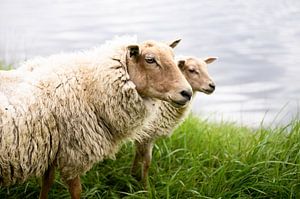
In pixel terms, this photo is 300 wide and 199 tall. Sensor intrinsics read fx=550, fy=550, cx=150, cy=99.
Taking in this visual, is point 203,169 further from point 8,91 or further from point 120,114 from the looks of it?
point 8,91

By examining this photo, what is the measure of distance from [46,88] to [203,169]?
2505mm

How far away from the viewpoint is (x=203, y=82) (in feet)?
22.3

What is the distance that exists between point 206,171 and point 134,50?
7.53ft

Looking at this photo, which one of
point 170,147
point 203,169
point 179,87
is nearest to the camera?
point 179,87

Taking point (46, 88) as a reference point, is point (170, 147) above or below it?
below

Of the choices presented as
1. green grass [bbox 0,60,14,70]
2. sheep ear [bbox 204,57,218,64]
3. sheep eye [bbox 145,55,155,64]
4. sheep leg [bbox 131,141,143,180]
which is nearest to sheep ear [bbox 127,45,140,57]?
sheep eye [bbox 145,55,155,64]

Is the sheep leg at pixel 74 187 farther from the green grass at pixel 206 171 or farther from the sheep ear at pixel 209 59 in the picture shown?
the sheep ear at pixel 209 59

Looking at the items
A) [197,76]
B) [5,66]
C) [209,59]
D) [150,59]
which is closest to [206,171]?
[197,76]

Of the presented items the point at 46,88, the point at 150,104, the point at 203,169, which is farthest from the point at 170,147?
the point at 46,88

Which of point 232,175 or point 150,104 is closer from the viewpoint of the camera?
point 150,104

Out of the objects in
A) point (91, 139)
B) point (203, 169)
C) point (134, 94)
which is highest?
point (134, 94)

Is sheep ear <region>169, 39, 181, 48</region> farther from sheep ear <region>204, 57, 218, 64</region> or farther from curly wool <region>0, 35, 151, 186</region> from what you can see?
sheep ear <region>204, 57, 218, 64</region>

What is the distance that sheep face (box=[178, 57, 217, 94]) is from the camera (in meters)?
6.80

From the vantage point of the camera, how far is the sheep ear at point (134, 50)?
16.7ft
